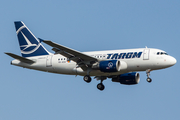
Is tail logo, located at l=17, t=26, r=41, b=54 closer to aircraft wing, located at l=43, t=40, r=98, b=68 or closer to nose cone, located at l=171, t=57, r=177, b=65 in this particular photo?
aircraft wing, located at l=43, t=40, r=98, b=68

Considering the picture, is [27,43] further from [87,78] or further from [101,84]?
[101,84]

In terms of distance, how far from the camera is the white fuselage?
44781mm

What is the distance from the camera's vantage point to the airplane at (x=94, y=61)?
4475cm

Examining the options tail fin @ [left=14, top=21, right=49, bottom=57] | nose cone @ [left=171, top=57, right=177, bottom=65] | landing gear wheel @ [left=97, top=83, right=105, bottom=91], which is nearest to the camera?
nose cone @ [left=171, top=57, right=177, bottom=65]

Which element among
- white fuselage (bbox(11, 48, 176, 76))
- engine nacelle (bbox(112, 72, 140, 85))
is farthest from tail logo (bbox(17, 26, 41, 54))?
engine nacelle (bbox(112, 72, 140, 85))

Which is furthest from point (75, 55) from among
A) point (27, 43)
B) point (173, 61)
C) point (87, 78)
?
point (173, 61)

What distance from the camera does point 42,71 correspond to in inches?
1949

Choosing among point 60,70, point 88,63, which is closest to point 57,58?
point 60,70

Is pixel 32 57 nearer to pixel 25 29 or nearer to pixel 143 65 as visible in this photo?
pixel 25 29

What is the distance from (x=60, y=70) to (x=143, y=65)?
1077 centimetres

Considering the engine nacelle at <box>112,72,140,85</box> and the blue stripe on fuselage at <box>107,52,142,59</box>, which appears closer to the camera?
the blue stripe on fuselage at <box>107,52,142,59</box>

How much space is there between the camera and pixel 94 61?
151 feet

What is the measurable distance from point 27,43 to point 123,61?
14657 mm

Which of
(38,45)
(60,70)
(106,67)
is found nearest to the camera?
(106,67)
